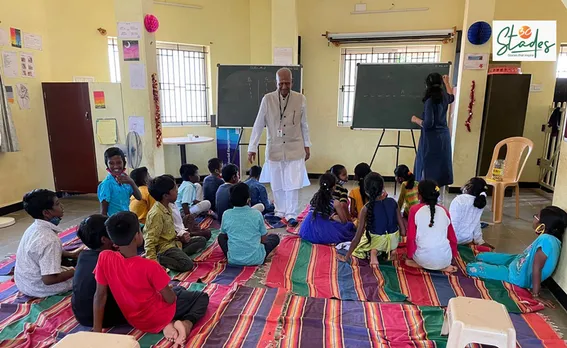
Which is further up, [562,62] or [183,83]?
[562,62]

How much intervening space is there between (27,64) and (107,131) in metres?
1.22

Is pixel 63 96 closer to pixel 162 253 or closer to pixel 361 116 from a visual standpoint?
pixel 162 253

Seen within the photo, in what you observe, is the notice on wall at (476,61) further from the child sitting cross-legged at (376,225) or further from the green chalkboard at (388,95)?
the child sitting cross-legged at (376,225)

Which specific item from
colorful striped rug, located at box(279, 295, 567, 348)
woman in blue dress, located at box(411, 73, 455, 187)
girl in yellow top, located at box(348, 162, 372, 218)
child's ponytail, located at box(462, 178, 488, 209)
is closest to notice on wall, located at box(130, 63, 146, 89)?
girl in yellow top, located at box(348, 162, 372, 218)

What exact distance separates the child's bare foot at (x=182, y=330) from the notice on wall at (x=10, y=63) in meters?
Result: 4.00

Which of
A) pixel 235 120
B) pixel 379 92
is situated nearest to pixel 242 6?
pixel 235 120

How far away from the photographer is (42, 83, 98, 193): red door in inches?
186

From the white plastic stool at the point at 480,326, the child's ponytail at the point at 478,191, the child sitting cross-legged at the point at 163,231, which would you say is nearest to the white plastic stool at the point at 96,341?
the child sitting cross-legged at the point at 163,231

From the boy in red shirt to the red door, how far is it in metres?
3.53

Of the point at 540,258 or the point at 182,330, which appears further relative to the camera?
the point at 540,258

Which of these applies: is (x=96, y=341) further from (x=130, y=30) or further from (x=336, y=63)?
(x=336, y=63)

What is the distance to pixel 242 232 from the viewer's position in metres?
2.81

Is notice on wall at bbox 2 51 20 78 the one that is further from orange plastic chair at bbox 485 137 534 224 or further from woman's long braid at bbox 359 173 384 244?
orange plastic chair at bbox 485 137 534 224

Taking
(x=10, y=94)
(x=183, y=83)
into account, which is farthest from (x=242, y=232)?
(x=183, y=83)
